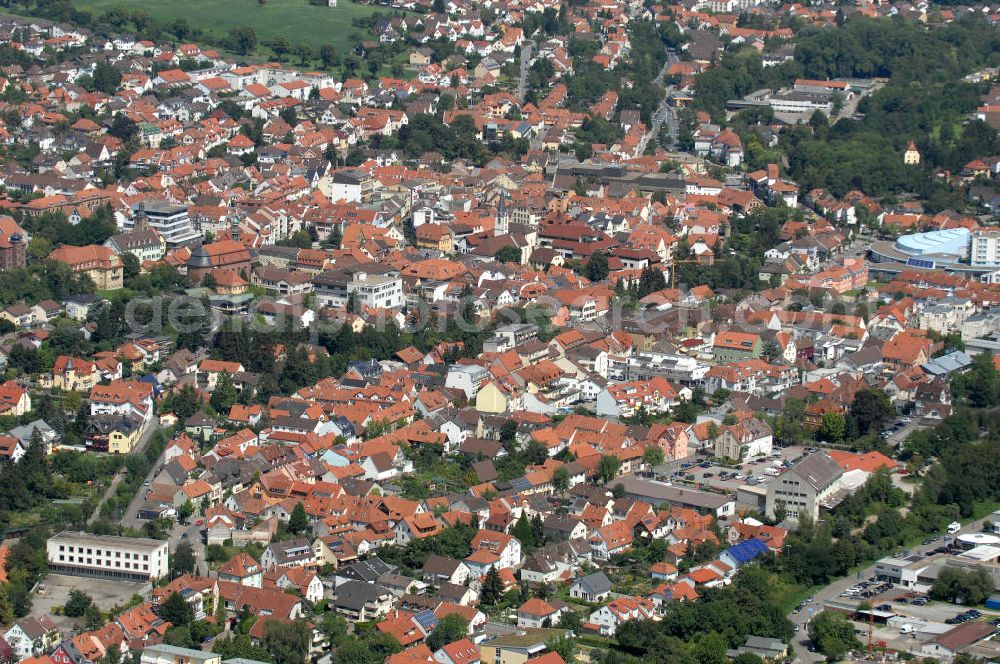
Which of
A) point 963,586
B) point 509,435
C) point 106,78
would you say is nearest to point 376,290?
point 509,435

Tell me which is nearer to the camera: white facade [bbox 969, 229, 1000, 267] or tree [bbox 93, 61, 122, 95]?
white facade [bbox 969, 229, 1000, 267]

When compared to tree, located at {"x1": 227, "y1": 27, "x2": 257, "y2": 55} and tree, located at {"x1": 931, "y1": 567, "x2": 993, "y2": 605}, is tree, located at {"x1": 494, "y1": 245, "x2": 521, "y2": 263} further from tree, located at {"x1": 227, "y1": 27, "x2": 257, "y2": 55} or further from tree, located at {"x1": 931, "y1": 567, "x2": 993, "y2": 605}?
tree, located at {"x1": 227, "y1": 27, "x2": 257, "y2": 55}

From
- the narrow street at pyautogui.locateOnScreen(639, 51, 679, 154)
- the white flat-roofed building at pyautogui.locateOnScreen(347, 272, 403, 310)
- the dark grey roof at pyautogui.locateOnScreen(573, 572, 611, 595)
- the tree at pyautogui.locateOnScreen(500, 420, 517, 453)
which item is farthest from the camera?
the narrow street at pyautogui.locateOnScreen(639, 51, 679, 154)

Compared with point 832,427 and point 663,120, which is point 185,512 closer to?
point 832,427

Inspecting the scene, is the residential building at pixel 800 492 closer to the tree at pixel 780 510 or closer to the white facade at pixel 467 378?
the tree at pixel 780 510

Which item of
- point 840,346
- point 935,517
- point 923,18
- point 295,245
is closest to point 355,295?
point 295,245

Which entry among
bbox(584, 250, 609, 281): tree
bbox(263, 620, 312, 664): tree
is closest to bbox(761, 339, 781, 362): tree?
bbox(584, 250, 609, 281): tree

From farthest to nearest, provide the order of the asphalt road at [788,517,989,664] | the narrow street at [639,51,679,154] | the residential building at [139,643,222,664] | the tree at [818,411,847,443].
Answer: the narrow street at [639,51,679,154]
the tree at [818,411,847,443]
the asphalt road at [788,517,989,664]
the residential building at [139,643,222,664]
